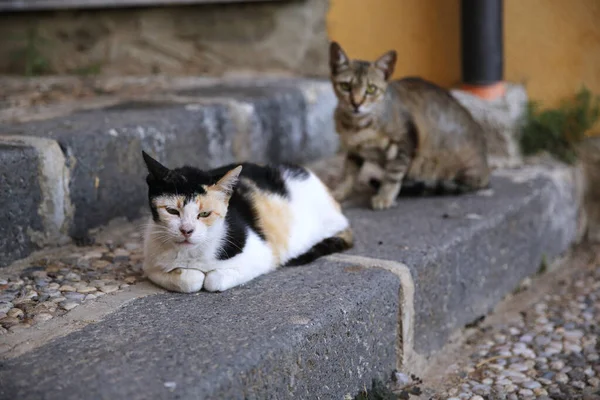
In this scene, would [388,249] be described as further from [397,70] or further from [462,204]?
[397,70]

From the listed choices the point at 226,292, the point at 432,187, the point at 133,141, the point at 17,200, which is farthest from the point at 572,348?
the point at 17,200

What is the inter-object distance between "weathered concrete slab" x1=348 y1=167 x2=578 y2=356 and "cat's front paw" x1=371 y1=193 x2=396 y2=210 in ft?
0.17

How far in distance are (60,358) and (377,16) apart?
3.13 m

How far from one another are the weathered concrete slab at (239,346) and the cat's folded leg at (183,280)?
32mm

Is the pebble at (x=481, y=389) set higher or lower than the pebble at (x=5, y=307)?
lower

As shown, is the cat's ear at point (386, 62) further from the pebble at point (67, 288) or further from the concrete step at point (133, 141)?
the pebble at point (67, 288)

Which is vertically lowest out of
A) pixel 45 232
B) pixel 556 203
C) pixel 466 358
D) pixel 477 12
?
pixel 466 358

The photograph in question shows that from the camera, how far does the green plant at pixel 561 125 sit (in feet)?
12.3

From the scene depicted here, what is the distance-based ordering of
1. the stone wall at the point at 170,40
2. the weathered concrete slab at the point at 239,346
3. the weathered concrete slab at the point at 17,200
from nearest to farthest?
1. the weathered concrete slab at the point at 239,346
2. the weathered concrete slab at the point at 17,200
3. the stone wall at the point at 170,40

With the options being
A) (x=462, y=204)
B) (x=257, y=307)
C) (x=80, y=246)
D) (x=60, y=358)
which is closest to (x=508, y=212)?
(x=462, y=204)

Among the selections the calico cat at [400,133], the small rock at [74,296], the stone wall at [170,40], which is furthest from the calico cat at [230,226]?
the stone wall at [170,40]

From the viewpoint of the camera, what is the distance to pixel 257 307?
1.99 meters

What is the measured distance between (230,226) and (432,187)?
4.83 ft

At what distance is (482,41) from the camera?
146 inches
